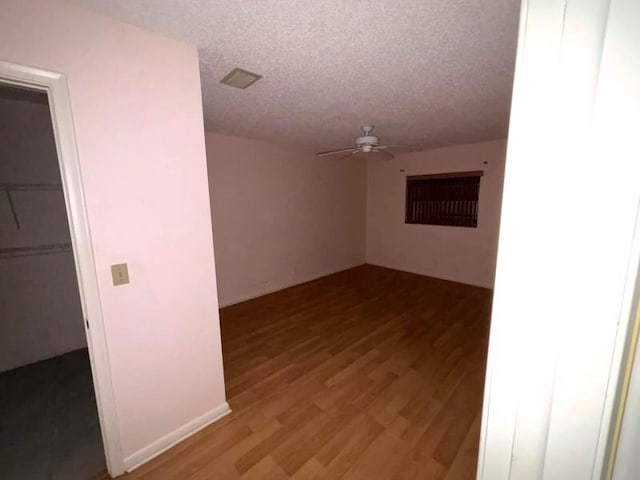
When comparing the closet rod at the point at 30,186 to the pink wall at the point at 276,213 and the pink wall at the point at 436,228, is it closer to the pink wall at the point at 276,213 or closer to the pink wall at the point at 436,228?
the pink wall at the point at 276,213

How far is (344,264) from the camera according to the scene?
5672mm

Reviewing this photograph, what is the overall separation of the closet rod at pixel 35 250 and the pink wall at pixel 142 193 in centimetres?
204

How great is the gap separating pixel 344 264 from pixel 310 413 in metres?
3.91

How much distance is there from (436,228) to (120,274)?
15.9 ft

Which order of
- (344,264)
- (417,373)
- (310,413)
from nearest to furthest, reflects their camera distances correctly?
1. (310,413)
2. (417,373)
3. (344,264)

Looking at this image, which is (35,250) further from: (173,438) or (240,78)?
(240,78)

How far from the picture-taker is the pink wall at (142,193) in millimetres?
1198

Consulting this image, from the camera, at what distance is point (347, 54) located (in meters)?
1.63

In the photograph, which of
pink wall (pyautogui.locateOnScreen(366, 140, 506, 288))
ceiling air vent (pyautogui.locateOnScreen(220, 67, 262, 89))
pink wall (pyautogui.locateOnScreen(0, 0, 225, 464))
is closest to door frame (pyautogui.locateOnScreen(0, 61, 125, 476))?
pink wall (pyautogui.locateOnScreen(0, 0, 225, 464))

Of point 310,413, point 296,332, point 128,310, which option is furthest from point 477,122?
point 128,310

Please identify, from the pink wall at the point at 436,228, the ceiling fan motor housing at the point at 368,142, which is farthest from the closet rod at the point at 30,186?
the pink wall at the point at 436,228

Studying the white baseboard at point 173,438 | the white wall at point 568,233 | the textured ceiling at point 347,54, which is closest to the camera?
the white wall at point 568,233

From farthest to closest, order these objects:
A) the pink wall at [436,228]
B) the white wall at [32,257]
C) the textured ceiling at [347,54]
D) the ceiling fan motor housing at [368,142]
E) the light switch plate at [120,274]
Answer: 1. the pink wall at [436,228]
2. the ceiling fan motor housing at [368,142]
3. the white wall at [32,257]
4. the light switch plate at [120,274]
5. the textured ceiling at [347,54]

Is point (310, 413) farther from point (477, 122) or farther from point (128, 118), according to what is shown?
point (477, 122)
